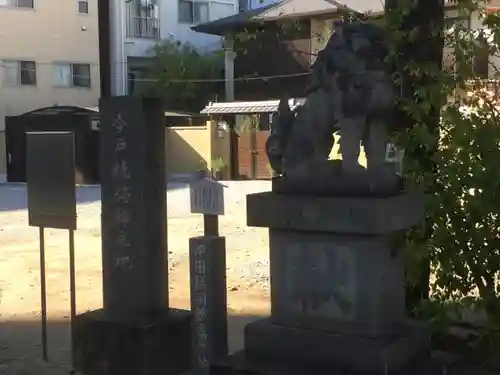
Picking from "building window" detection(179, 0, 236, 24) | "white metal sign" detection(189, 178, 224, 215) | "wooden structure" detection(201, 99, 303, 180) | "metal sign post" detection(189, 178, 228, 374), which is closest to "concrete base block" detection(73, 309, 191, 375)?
"metal sign post" detection(189, 178, 228, 374)

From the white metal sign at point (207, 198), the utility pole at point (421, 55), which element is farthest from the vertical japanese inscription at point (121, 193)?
the utility pole at point (421, 55)

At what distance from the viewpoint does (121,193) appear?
5.70 meters

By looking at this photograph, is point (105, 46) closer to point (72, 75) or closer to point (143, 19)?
point (72, 75)

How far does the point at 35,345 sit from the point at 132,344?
1684 mm

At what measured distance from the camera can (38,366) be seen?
6070mm

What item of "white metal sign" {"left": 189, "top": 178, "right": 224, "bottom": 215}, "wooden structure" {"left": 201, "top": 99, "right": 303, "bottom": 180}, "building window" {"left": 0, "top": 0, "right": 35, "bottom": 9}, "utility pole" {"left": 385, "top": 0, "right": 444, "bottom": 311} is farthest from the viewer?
"building window" {"left": 0, "top": 0, "right": 35, "bottom": 9}

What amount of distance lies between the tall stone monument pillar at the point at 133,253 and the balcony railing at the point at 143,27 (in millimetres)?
25466

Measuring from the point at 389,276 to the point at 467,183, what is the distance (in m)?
0.82

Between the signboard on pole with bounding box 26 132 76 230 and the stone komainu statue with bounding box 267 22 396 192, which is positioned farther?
the signboard on pole with bounding box 26 132 76 230

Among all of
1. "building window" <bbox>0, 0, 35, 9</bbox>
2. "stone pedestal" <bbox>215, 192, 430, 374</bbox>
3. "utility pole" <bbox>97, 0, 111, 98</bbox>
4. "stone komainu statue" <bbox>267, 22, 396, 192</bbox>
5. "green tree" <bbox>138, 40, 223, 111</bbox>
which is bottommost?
"stone pedestal" <bbox>215, 192, 430, 374</bbox>

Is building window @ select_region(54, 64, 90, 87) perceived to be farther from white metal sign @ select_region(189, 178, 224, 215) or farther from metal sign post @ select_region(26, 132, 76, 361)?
white metal sign @ select_region(189, 178, 224, 215)

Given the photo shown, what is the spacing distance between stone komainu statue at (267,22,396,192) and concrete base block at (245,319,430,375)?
0.94 m

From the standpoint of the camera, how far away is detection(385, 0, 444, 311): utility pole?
5172 millimetres

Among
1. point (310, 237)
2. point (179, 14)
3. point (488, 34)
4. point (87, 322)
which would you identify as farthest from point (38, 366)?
point (179, 14)
